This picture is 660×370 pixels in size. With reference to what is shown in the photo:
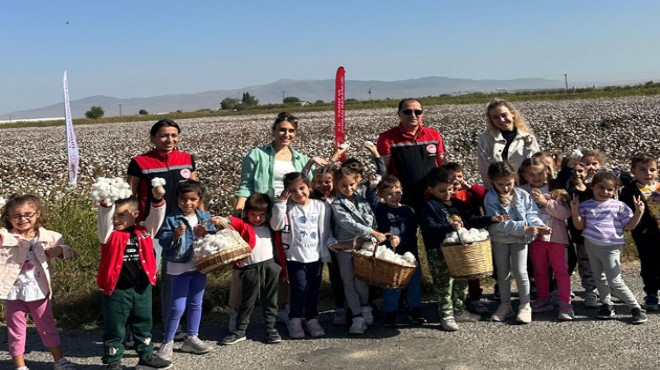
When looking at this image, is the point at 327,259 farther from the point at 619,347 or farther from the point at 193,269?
the point at 619,347

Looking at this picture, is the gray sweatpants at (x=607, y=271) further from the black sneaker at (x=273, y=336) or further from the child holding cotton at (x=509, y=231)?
the black sneaker at (x=273, y=336)

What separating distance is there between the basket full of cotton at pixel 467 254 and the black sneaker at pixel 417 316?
0.63 metres

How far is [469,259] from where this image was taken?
546cm

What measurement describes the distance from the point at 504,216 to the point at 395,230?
3.36 feet

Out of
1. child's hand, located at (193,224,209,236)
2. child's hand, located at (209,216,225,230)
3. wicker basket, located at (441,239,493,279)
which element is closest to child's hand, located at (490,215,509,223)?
wicker basket, located at (441,239,493,279)

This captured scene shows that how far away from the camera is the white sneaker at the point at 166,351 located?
511cm

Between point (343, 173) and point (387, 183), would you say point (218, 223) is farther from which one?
point (387, 183)

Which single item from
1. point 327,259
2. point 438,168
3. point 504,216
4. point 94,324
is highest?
point 438,168

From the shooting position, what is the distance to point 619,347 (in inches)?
204

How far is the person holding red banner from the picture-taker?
6.35 metres

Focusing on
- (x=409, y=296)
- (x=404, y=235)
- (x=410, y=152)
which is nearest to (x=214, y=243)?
(x=404, y=235)

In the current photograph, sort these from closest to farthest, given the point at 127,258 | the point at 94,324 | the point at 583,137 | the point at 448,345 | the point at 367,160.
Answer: the point at 127,258 → the point at 448,345 → the point at 94,324 → the point at 367,160 → the point at 583,137

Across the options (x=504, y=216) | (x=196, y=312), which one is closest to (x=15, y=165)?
(x=196, y=312)

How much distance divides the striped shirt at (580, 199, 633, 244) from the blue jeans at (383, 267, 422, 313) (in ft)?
5.58
